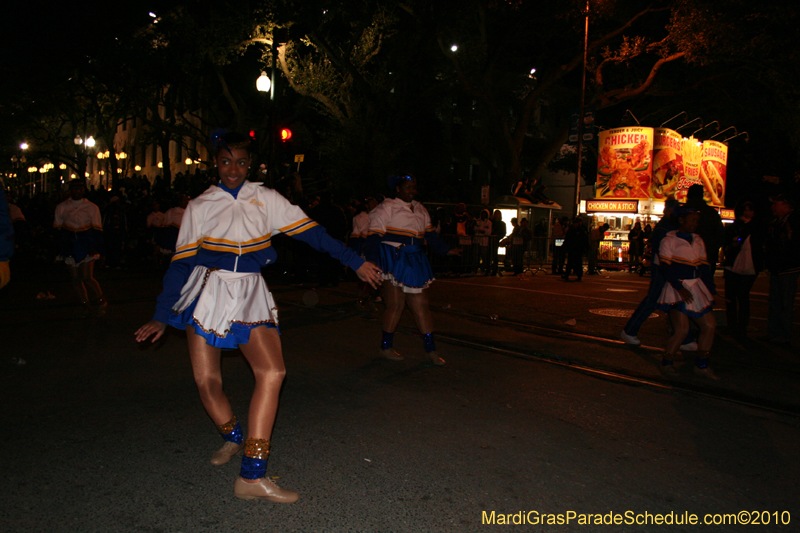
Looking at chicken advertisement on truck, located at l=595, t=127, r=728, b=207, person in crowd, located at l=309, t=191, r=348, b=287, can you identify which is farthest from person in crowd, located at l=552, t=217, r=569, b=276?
person in crowd, located at l=309, t=191, r=348, b=287

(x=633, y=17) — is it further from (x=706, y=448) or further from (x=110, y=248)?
(x=706, y=448)

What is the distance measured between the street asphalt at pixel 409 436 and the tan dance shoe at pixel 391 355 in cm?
12

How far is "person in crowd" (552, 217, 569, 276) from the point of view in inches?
757

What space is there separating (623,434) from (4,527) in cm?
377

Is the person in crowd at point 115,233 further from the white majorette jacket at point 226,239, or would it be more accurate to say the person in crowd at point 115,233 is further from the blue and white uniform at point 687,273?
the white majorette jacket at point 226,239

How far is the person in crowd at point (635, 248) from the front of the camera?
22484 mm

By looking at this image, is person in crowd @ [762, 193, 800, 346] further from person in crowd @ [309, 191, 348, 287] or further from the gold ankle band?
person in crowd @ [309, 191, 348, 287]

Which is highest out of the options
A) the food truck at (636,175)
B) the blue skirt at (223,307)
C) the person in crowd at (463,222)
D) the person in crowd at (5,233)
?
the food truck at (636,175)

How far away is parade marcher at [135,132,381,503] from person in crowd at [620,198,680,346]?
4813mm

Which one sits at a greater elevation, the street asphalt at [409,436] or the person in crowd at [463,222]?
the person in crowd at [463,222]

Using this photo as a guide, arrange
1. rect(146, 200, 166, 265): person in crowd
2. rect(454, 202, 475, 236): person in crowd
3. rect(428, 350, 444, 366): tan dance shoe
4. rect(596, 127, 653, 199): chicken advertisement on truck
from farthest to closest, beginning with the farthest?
rect(596, 127, 653, 199): chicken advertisement on truck < rect(454, 202, 475, 236): person in crowd < rect(146, 200, 166, 265): person in crowd < rect(428, 350, 444, 366): tan dance shoe

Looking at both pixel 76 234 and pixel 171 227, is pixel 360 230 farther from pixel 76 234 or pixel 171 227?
pixel 171 227

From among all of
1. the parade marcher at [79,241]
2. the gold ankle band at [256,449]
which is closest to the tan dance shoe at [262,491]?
the gold ankle band at [256,449]

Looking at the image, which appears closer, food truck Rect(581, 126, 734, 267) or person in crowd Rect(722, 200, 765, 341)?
person in crowd Rect(722, 200, 765, 341)
